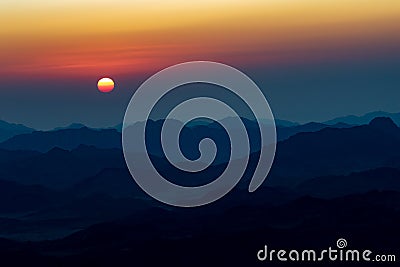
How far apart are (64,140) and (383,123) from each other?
967 cm

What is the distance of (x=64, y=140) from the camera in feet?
65.4

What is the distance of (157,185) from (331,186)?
7.19 meters

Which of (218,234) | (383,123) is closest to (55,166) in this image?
(218,234)

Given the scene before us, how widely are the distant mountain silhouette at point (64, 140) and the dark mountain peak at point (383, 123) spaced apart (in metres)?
6.96

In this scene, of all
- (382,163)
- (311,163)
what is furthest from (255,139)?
(382,163)

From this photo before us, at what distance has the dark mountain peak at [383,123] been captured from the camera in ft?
56.4

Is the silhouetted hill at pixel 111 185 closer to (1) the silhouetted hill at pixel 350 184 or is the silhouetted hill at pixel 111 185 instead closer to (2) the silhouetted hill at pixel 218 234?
(2) the silhouetted hill at pixel 218 234

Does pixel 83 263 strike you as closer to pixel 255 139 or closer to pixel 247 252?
pixel 247 252

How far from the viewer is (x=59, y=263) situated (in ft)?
56.4

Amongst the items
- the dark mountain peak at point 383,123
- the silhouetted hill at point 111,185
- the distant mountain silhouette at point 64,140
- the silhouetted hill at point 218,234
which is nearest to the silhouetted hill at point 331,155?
the dark mountain peak at point 383,123

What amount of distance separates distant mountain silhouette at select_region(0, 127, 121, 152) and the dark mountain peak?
6.96m

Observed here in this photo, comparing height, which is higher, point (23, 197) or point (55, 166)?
point (55, 166)

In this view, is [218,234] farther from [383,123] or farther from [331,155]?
[383,123]

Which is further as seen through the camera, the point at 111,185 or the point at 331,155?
the point at 331,155
